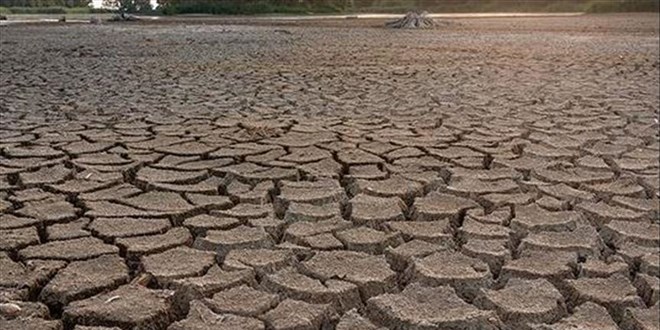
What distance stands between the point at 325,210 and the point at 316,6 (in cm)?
4124

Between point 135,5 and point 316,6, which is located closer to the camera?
point 135,5

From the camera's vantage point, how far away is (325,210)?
299 centimetres

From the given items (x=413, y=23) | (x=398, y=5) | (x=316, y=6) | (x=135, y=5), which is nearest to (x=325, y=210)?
(x=413, y=23)

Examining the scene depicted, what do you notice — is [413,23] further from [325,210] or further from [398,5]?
[398,5]

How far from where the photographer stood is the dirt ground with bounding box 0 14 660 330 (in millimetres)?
2115

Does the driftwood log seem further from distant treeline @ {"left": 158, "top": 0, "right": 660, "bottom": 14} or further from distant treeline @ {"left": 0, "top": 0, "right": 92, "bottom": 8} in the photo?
distant treeline @ {"left": 0, "top": 0, "right": 92, "bottom": 8}

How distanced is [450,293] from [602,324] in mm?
406

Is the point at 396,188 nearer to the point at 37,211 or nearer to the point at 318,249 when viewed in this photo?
the point at 318,249

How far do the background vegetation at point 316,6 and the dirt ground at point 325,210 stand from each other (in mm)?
33443

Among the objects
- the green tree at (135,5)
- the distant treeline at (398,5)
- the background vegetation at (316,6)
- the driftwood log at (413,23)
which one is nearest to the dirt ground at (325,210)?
the driftwood log at (413,23)

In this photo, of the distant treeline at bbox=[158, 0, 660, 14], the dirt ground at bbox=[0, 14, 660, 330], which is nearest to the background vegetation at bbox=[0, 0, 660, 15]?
the distant treeline at bbox=[158, 0, 660, 14]

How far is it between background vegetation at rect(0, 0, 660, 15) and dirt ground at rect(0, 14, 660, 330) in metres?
33.4

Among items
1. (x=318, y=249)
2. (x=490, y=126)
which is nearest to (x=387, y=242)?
(x=318, y=249)

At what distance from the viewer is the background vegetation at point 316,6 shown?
39656mm
